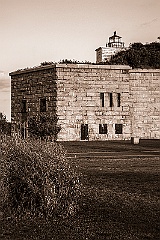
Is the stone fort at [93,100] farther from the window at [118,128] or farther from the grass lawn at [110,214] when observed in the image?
the grass lawn at [110,214]

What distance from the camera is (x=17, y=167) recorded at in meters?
8.98

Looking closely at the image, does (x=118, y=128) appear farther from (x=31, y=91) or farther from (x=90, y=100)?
(x=31, y=91)

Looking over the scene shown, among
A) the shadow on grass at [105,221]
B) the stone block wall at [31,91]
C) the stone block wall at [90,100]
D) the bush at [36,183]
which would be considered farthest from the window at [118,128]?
the bush at [36,183]

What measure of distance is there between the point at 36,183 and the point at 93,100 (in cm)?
2355

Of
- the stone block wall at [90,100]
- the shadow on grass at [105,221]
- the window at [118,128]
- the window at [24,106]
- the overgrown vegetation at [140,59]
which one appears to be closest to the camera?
the shadow on grass at [105,221]

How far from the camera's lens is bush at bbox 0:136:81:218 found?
8.79 metres

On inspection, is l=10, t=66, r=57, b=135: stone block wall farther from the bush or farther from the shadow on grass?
the bush

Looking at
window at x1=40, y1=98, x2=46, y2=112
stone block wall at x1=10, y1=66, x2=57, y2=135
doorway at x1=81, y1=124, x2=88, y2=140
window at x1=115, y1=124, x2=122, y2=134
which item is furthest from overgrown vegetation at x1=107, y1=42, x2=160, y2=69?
window at x1=40, y1=98, x2=46, y2=112

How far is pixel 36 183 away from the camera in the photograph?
882cm

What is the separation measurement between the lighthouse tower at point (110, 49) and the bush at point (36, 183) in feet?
123

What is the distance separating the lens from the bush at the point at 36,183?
8.79 m

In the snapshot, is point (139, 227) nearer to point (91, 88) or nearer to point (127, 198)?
point (127, 198)

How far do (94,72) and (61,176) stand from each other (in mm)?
23945

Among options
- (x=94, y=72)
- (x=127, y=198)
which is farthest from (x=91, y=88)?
(x=127, y=198)
